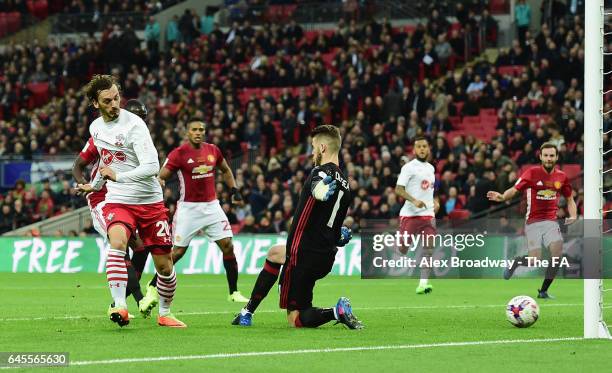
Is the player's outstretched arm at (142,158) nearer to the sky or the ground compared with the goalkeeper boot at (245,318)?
nearer to the sky

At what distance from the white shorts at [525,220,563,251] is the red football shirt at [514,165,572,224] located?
77mm

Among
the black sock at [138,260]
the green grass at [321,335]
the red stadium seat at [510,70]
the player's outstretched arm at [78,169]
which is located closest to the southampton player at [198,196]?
the green grass at [321,335]

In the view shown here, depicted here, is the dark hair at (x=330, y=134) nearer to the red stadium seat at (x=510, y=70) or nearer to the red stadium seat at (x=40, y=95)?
the red stadium seat at (x=510, y=70)

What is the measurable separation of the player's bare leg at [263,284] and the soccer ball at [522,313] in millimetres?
2160

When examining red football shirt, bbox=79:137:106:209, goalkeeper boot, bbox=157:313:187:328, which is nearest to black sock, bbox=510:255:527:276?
red football shirt, bbox=79:137:106:209

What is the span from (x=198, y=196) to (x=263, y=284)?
508 cm

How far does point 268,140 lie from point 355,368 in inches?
955

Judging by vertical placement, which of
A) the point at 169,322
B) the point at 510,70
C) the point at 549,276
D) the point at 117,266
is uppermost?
the point at 510,70

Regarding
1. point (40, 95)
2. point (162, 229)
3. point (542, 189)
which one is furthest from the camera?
point (40, 95)

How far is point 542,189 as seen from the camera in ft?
55.7

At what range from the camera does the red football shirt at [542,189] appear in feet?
55.3

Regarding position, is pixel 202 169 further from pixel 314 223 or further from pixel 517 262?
pixel 314 223

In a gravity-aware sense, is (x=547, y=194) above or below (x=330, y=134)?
below

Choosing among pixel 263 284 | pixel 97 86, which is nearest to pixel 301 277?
pixel 263 284
